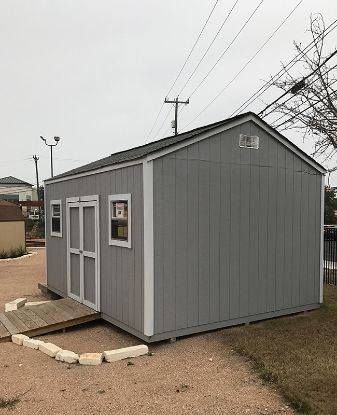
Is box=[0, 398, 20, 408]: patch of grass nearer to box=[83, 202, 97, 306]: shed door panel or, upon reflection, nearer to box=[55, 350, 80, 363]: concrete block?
box=[55, 350, 80, 363]: concrete block

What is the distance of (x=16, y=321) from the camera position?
633 cm

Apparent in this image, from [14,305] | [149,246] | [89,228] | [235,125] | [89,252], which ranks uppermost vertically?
[235,125]

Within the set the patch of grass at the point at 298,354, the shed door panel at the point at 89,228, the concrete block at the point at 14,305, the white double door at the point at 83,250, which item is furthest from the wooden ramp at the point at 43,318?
the patch of grass at the point at 298,354

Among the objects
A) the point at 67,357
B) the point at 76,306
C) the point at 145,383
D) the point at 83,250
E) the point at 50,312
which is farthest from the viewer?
the point at 83,250

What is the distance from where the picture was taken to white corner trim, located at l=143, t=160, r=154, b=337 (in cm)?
529

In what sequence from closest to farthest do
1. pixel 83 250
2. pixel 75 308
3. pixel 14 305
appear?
pixel 75 308 → pixel 83 250 → pixel 14 305

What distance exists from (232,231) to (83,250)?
2798mm

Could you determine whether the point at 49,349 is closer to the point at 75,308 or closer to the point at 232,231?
the point at 75,308

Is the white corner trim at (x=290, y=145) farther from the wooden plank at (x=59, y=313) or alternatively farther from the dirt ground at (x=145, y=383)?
the wooden plank at (x=59, y=313)

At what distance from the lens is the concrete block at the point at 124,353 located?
4766 millimetres

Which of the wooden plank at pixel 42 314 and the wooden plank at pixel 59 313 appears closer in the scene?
the wooden plank at pixel 42 314

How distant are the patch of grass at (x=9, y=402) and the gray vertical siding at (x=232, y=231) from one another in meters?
2.05

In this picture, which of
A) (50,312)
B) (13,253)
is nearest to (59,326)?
(50,312)

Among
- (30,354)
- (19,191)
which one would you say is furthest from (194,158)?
(19,191)
